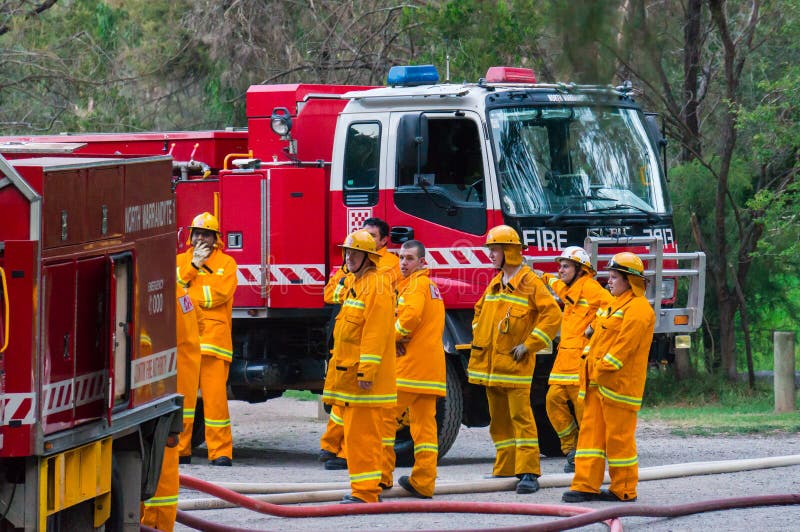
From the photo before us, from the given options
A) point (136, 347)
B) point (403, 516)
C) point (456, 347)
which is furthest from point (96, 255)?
point (456, 347)

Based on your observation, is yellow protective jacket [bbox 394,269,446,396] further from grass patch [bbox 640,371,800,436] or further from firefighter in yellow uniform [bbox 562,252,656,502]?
grass patch [bbox 640,371,800,436]

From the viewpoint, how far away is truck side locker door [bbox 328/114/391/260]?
1135 cm

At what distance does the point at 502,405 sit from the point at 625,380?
1.33 metres

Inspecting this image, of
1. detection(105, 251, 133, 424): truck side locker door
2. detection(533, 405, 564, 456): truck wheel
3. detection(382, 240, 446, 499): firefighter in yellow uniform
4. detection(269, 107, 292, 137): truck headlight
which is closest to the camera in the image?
detection(105, 251, 133, 424): truck side locker door

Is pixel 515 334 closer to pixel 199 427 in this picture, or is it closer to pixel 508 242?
pixel 508 242

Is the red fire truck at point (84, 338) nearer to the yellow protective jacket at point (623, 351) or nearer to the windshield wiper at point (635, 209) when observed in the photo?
the yellow protective jacket at point (623, 351)

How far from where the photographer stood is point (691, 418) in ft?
49.6

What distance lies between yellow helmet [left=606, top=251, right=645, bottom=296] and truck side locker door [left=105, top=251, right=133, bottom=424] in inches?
151

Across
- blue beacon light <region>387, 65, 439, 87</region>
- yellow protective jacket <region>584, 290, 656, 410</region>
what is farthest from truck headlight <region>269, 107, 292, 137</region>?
yellow protective jacket <region>584, 290, 656, 410</region>

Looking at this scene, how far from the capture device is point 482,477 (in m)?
10.8

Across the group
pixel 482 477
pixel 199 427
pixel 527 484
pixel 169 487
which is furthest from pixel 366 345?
pixel 199 427

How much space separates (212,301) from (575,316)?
2967mm

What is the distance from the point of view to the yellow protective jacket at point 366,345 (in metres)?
8.93

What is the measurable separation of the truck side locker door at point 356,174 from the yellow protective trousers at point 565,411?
2010 mm
